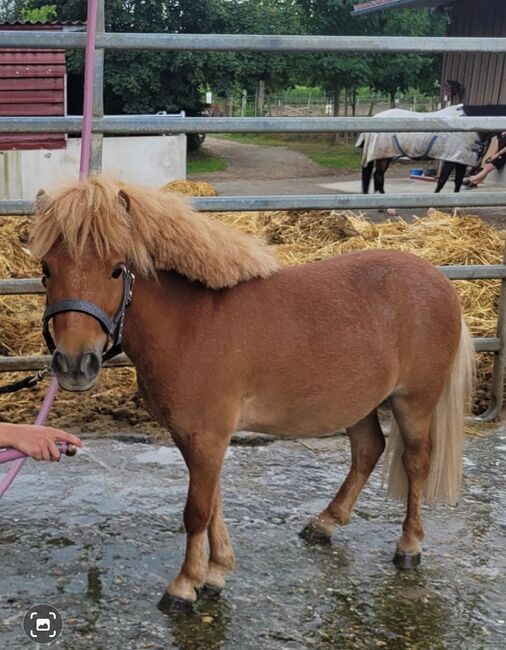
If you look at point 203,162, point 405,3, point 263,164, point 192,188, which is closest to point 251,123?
point 192,188

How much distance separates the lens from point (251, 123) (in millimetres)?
4027

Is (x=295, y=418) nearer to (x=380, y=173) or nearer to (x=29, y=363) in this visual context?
(x=29, y=363)

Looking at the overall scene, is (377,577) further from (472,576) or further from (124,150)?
(124,150)

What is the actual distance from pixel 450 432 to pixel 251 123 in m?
1.66

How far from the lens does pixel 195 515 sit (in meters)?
2.85

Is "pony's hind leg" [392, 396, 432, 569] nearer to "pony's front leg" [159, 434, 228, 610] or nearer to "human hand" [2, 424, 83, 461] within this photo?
"pony's front leg" [159, 434, 228, 610]

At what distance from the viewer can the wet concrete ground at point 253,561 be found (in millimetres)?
2727

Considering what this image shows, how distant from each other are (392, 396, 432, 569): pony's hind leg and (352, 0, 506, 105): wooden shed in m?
15.3

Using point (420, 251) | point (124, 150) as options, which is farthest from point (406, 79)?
point (420, 251)

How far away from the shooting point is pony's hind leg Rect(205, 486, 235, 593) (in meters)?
2.96

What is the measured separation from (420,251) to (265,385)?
413cm

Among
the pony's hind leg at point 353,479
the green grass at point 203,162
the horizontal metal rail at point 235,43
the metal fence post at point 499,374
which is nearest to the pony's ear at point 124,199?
the pony's hind leg at point 353,479

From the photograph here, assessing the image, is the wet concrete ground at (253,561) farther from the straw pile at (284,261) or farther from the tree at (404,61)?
the tree at (404,61)

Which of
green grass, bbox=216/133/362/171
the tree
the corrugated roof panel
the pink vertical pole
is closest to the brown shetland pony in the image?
the pink vertical pole
